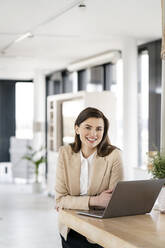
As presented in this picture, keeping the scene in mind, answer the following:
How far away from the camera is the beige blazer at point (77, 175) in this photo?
9.70 feet

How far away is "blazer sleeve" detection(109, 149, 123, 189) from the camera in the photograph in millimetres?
2945

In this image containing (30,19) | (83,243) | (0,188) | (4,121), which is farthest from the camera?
(4,121)

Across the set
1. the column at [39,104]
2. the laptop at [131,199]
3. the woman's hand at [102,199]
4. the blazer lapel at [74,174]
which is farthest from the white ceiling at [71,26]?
the laptop at [131,199]

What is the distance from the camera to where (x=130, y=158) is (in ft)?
25.6

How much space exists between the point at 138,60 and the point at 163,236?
647 centimetres

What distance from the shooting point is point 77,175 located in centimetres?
301

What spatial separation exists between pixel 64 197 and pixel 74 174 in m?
0.16

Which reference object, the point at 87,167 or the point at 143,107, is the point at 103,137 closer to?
the point at 87,167

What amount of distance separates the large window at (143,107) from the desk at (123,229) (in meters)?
5.58

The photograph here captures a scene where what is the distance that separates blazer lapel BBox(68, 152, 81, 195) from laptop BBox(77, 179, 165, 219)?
0.25 metres

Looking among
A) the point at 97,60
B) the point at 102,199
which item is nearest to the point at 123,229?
the point at 102,199

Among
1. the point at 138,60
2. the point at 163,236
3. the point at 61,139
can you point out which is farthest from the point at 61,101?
the point at 163,236

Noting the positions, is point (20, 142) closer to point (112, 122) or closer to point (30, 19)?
point (112, 122)

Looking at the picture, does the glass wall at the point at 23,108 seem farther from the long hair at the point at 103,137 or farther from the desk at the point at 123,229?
the desk at the point at 123,229
